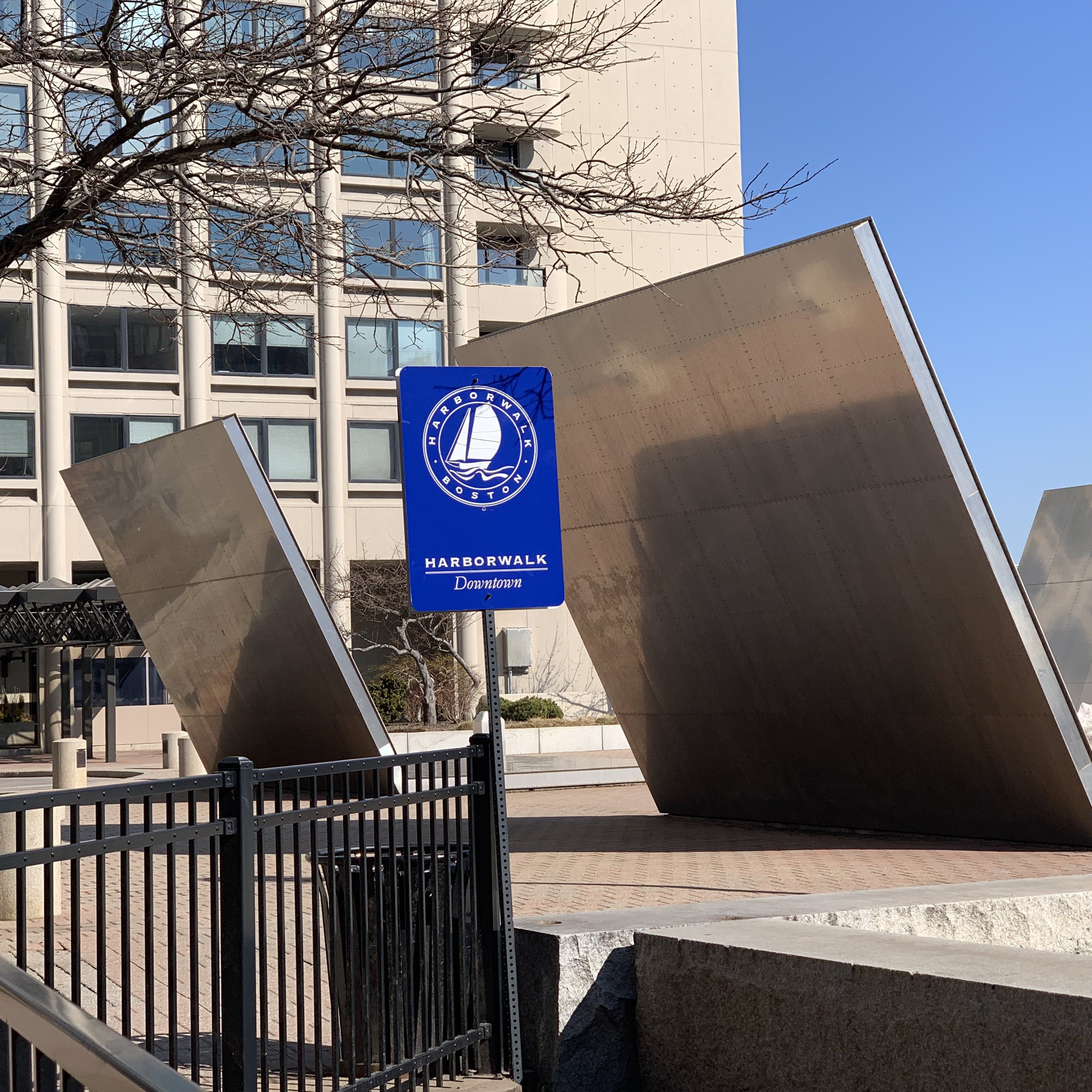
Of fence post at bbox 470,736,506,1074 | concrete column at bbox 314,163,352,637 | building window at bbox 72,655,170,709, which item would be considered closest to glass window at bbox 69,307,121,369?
concrete column at bbox 314,163,352,637

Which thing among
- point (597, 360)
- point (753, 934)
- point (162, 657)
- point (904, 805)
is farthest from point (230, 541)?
point (753, 934)

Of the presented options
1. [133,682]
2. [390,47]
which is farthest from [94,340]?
[390,47]

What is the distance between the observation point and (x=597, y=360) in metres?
13.3

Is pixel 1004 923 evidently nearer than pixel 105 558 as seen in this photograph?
Yes

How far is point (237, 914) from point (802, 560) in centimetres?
860

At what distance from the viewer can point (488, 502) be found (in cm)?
659

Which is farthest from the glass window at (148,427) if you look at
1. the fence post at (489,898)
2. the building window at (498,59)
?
the fence post at (489,898)

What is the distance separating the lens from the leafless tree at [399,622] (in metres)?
40.4

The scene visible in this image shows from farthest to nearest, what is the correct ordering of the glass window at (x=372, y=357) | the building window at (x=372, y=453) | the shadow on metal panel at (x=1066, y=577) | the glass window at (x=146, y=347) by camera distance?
the building window at (x=372, y=453), the glass window at (x=372, y=357), the glass window at (x=146, y=347), the shadow on metal panel at (x=1066, y=577)

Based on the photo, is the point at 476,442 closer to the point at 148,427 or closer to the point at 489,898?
the point at 489,898

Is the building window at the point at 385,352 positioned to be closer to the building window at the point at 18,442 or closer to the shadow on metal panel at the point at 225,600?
the building window at the point at 18,442

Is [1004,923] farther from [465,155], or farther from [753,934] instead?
[465,155]

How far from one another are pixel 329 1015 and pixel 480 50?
5.58 metres

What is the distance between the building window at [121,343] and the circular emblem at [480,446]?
35.2 m
